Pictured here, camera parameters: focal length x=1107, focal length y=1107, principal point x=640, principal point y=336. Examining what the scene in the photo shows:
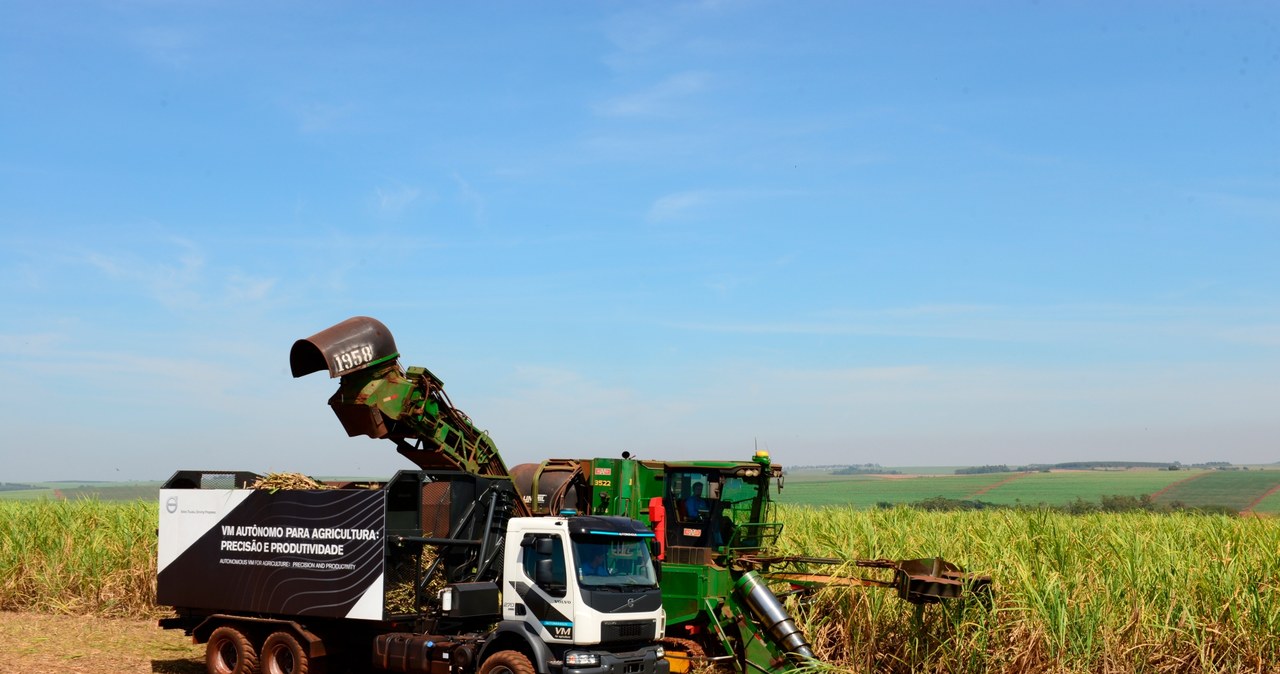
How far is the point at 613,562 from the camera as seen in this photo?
14.2 metres

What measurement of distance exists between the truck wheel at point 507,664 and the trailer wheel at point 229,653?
4106 mm

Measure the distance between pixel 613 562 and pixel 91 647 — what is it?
34.7ft

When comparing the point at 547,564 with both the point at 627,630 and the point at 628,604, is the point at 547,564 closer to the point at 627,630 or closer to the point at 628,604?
the point at 628,604

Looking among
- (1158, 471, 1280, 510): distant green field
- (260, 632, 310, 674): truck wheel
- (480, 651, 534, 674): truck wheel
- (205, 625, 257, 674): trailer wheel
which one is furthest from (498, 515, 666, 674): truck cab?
(1158, 471, 1280, 510): distant green field

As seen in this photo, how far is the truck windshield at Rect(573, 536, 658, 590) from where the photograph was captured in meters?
13.9

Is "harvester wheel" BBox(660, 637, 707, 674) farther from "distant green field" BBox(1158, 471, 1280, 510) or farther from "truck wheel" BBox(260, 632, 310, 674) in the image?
"distant green field" BBox(1158, 471, 1280, 510)

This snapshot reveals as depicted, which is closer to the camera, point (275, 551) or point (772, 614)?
point (772, 614)

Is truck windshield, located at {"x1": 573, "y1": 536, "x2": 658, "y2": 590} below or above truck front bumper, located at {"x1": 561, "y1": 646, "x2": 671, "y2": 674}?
above

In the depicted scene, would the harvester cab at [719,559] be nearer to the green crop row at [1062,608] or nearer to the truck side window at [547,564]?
the green crop row at [1062,608]

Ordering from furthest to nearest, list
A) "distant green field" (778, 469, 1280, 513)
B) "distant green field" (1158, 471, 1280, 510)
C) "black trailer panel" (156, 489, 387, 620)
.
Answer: "distant green field" (778, 469, 1280, 513), "distant green field" (1158, 471, 1280, 510), "black trailer panel" (156, 489, 387, 620)

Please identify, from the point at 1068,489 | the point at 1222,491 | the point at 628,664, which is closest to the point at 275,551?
the point at 628,664

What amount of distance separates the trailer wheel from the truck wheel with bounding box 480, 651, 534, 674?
411cm

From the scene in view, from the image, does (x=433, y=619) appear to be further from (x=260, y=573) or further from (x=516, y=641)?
(x=260, y=573)

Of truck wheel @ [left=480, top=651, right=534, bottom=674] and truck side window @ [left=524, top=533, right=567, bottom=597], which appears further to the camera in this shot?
truck side window @ [left=524, top=533, right=567, bottom=597]
